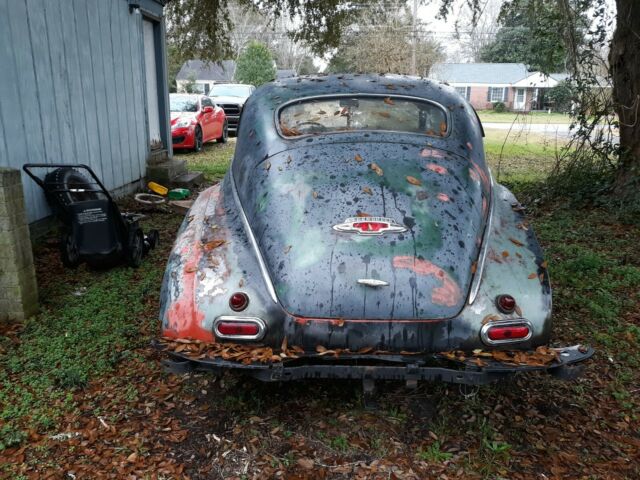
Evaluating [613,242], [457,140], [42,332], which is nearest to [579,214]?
[613,242]

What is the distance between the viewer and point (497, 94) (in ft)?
162

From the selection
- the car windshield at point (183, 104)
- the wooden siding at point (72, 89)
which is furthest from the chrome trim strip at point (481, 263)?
the car windshield at point (183, 104)

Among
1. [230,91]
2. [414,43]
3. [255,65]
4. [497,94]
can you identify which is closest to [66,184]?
[230,91]

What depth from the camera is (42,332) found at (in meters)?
3.86

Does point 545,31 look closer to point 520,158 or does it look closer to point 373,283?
point 520,158

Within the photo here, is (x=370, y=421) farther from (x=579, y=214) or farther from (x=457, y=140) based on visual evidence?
(x=579, y=214)

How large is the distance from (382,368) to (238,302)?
769 millimetres

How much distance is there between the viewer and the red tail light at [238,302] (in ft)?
8.77

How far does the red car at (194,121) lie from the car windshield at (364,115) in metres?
10.4

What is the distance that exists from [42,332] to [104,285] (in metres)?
0.98

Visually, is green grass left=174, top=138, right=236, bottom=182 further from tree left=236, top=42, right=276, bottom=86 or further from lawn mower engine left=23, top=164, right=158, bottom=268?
tree left=236, top=42, right=276, bottom=86

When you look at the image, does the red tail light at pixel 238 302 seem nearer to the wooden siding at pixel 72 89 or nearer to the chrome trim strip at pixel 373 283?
the chrome trim strip at pixel 373 283

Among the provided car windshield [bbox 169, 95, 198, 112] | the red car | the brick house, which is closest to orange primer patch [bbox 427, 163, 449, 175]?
the red car

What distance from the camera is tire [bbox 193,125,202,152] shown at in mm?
13906
